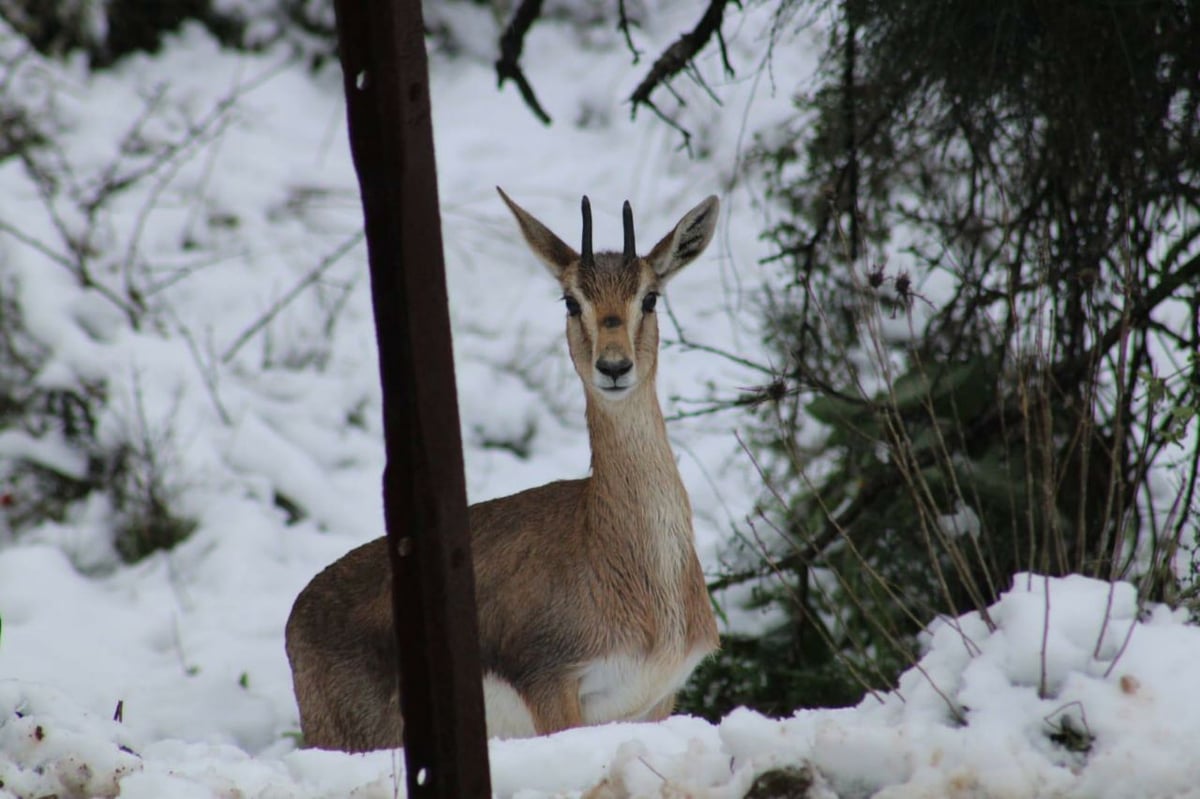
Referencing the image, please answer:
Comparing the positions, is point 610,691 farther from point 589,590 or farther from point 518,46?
point 518,46

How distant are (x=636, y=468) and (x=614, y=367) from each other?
39 cm

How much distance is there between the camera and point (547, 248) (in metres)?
4.26

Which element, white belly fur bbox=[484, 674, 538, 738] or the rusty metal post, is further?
white belly fur bbox=[484, 674, 538, 738]

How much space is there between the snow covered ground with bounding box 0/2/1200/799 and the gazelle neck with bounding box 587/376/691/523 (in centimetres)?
71

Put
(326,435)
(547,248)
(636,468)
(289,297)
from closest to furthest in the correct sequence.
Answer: (636,468)
(547,248)
(326,435)
(289,297)

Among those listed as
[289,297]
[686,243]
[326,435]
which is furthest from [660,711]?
[289,297]

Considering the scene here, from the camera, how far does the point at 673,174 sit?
9.49 m

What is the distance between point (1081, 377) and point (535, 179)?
17.6 feet

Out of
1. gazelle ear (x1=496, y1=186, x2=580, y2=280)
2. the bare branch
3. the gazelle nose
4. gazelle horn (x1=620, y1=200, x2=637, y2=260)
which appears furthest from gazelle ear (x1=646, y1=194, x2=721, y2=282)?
the bare branch

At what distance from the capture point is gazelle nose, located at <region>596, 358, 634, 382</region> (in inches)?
153

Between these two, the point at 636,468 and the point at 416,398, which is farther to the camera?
the point at 636,468

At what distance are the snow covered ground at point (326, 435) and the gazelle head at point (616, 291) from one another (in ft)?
2.52

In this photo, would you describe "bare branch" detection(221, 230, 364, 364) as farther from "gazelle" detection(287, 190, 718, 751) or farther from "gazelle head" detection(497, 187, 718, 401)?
"gazelle head" detection(497, 187, 718, 401)

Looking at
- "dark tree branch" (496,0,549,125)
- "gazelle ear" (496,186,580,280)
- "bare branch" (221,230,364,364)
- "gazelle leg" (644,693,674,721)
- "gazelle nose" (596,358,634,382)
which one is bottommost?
"gazelle leg" (644,693,674,721)
